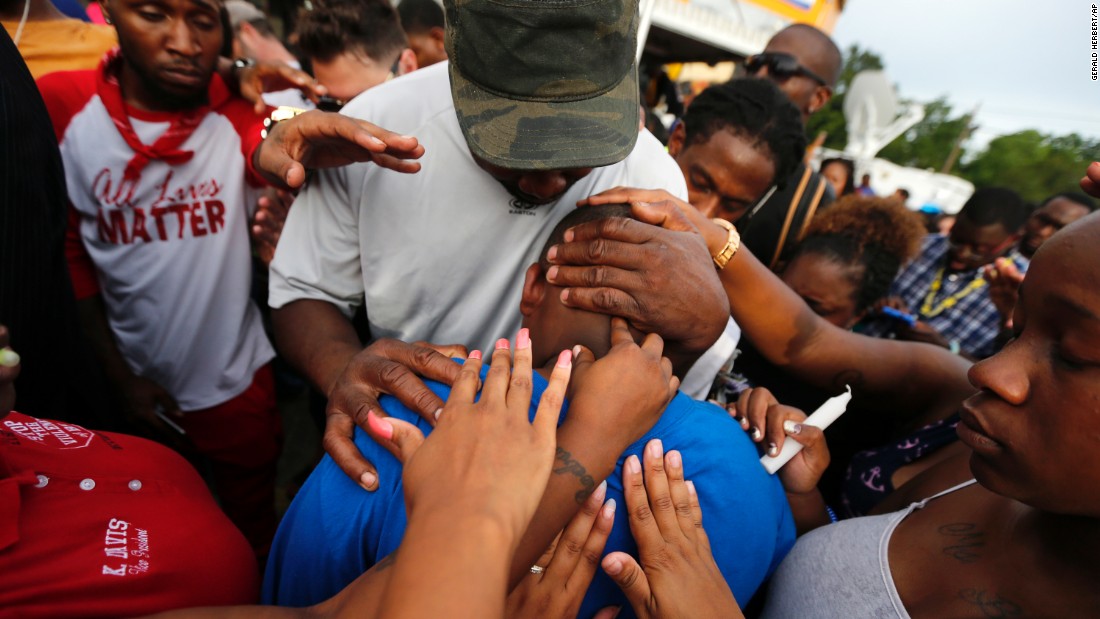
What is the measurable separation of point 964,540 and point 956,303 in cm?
384

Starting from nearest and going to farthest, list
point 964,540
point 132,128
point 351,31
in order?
1. point 964,540
2. point 132,128
3. point 351,31

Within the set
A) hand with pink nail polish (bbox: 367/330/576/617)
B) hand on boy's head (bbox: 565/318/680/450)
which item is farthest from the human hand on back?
hand with pink nail polish (bbox: 367/330/576/617)

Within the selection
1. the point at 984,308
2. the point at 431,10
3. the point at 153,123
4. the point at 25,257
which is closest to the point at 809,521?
the point at 25,257

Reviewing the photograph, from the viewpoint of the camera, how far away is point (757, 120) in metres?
2.52

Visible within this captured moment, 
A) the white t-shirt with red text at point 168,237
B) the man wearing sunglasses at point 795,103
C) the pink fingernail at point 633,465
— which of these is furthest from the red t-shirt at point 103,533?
the man wearing sunglasses at point 795,103

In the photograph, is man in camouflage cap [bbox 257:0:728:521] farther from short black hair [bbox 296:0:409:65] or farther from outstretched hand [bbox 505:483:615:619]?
short black hair [bbox 296:0:409:65]

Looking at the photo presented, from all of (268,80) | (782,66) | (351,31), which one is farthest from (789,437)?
(782,66)

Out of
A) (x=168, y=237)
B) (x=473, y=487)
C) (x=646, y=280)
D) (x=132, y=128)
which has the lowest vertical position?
(x=168, y=237)

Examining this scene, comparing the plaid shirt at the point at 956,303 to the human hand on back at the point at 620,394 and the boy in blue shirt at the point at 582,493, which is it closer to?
the boy in blue shirt at the point at 582,493

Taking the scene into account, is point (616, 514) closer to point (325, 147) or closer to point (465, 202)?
point (465, 202)

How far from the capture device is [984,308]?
4176 mm

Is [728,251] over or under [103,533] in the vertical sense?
over

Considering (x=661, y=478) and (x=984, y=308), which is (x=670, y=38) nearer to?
(x=984, y=308)

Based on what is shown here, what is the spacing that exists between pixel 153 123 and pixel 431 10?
2.82 meters
